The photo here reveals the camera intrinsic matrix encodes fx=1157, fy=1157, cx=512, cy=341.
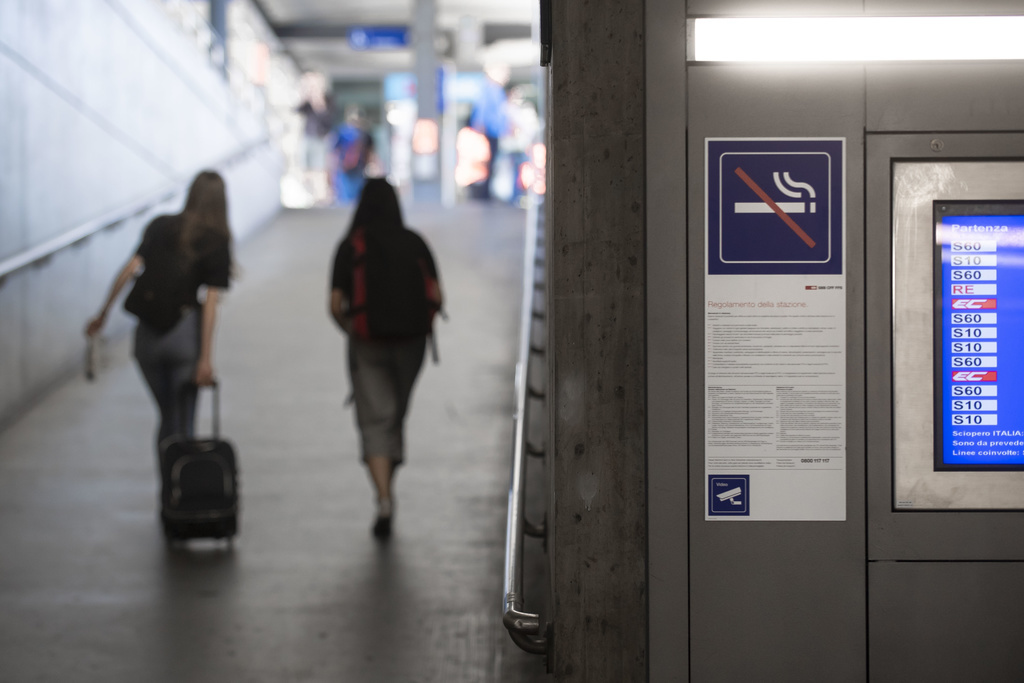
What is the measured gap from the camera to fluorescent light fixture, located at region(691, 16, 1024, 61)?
115 inches

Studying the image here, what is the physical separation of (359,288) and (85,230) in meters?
4.14

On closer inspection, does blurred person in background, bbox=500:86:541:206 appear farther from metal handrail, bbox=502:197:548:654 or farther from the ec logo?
the ec logo

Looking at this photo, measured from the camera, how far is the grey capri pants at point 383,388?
554cm

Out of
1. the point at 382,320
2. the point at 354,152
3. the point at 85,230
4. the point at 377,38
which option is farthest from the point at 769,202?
the point at 377,38

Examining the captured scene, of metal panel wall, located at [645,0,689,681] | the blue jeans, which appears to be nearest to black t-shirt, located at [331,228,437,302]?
the blue jeans

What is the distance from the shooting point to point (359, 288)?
5570mm

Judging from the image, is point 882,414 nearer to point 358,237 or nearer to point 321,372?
point 358,237

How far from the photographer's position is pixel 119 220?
9.66 meters

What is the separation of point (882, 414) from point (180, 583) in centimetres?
295

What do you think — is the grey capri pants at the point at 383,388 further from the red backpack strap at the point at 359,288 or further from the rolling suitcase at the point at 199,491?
the rolling suitcase at the point at 199,491

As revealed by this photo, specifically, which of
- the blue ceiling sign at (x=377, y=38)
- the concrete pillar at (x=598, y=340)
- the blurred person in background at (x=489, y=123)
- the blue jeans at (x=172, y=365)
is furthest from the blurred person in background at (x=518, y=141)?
the concrete pillar at (x=598, y=340)

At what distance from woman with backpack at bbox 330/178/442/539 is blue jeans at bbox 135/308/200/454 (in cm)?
70

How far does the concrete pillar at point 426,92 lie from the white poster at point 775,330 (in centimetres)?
1957

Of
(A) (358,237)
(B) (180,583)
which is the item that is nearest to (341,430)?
(A) (358,237)
